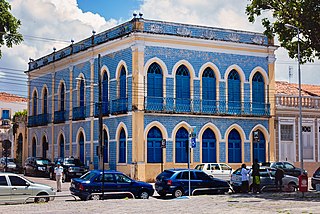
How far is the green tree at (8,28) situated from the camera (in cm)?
2711

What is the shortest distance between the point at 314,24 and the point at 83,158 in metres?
22.3

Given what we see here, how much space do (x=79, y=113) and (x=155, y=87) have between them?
8.94 metres

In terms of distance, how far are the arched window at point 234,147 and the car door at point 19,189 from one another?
801 inches

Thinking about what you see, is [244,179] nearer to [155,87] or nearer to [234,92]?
[155,87]

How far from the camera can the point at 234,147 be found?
41969 millimetres

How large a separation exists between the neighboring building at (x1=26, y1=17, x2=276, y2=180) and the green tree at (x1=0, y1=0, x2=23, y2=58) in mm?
11956

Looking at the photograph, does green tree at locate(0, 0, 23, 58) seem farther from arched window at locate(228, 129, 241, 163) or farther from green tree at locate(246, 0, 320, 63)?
arched window at locate(228, 129, 241, 163)

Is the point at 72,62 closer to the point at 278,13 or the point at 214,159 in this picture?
the point at 214,159

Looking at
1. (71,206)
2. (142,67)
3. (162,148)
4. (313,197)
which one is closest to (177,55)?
(142,67)

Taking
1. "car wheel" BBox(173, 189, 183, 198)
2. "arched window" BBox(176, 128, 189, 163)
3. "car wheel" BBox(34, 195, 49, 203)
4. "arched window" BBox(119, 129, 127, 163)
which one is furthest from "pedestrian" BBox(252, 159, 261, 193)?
"arched window" BBox(119, 129, 127, 163)

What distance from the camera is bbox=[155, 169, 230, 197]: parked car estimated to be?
27.7m

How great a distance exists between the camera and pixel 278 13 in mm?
29047

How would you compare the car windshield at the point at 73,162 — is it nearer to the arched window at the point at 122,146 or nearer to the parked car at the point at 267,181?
the arched window at the point at 122,146

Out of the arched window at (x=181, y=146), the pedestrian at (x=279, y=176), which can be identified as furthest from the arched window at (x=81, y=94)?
the pedestrian at (x=279, y=176)
